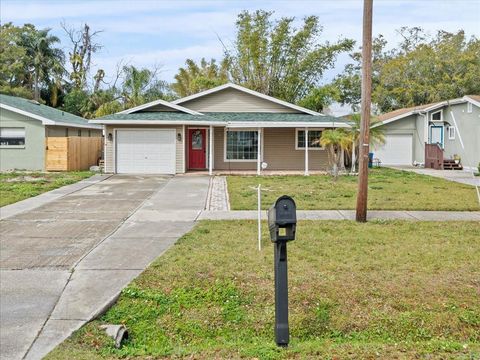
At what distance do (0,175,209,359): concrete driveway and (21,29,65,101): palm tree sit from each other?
111 feet

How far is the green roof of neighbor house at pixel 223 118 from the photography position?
74.2 feet

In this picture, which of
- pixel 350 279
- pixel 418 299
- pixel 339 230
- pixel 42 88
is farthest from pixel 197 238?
pixel 42 88

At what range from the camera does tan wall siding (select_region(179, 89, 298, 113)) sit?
25.9 metres

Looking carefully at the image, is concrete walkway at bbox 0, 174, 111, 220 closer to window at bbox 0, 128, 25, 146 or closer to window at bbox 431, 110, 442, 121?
window at bbox 0, 128, 25, 146

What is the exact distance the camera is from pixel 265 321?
5297mm

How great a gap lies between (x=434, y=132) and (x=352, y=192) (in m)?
16.3

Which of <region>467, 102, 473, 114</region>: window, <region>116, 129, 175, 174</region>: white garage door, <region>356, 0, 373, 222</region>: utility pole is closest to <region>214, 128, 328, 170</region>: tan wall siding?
<region>116, 129, 175, 174</region>: white garage door

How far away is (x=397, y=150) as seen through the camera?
1262 inches

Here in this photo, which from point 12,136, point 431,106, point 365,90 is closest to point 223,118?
point 12,136

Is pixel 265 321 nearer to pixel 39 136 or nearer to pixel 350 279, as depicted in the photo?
pixel 350 279

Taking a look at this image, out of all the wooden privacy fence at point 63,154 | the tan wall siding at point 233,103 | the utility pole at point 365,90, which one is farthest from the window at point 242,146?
the utility pole at point 365,90

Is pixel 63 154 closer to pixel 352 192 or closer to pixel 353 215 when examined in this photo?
pixel 352 192

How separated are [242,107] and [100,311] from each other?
21293mm

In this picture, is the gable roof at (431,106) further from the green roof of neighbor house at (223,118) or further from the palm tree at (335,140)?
the palm tree at (335,140)
